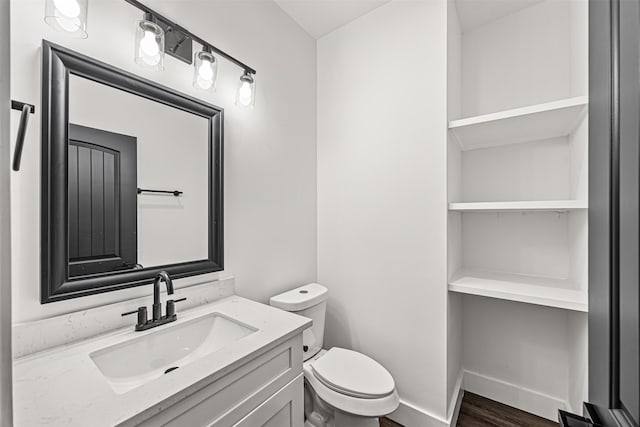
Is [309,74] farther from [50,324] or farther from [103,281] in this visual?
[50,324]

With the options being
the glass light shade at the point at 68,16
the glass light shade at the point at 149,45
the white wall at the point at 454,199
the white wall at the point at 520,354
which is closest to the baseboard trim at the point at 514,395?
the white wall at the point at 520,354

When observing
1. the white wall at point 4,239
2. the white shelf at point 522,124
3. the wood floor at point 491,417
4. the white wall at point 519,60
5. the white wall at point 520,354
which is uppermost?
the white wall at point 519,60

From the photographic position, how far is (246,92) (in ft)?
4.91

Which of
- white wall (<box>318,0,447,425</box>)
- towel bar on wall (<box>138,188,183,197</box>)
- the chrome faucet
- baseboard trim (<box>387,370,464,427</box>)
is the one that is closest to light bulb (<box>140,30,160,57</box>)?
towel bar on wall (<box>138,188,183,197</box>)

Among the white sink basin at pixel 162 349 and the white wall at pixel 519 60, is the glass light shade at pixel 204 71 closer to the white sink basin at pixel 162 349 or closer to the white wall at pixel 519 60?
the white sink basin at pixel 162 349

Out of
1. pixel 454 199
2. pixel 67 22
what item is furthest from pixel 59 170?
pixel 454 199

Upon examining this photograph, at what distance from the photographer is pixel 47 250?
0.88 m

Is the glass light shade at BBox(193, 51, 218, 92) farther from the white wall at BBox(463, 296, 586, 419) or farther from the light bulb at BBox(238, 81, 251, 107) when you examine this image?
the white wall at BBox(463, 296, 586, 419)

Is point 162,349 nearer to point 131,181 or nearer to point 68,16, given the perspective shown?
point 131,181

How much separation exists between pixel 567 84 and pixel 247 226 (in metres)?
2.08

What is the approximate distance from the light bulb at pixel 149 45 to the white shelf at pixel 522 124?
146 cm

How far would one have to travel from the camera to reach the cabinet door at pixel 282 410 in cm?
93

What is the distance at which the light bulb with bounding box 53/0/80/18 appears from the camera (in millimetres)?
871

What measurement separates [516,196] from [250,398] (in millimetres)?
1901
